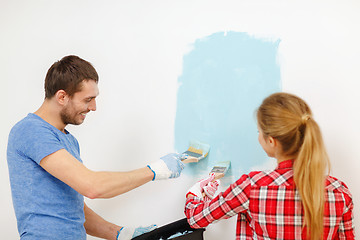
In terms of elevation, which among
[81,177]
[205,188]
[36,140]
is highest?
[36,140]

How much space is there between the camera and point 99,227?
4.79 feet

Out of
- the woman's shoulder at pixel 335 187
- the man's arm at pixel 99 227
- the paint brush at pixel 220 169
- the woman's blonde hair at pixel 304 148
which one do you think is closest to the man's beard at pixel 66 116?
the man's arm at pixel 99 227

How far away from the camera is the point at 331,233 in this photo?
97 cm

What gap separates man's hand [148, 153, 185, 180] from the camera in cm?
121

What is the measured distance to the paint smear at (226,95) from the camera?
133 centimetres

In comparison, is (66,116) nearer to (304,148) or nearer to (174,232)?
(174,232)

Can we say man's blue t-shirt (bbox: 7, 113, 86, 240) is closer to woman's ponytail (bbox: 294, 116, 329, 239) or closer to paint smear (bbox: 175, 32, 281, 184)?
paint smear (bbox: 175, 32, 281, 184)

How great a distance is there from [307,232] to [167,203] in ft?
2.21

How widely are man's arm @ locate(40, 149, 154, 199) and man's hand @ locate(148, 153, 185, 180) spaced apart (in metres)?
0.13

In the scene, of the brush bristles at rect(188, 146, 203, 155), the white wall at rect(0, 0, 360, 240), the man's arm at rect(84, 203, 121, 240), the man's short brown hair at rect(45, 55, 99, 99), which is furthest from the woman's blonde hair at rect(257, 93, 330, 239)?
the man's arm at rect(84, 203, 121, 240)

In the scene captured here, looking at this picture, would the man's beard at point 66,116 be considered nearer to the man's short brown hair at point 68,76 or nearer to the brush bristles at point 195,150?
the man's short brown hair at point 68,76

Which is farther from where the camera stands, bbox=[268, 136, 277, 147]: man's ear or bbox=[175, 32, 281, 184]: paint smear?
bbox=[175, 32, 281, 184]: paint smear

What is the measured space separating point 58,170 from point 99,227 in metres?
0.49

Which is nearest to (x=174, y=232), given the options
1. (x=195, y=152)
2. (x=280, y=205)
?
(x=195, y=152)
